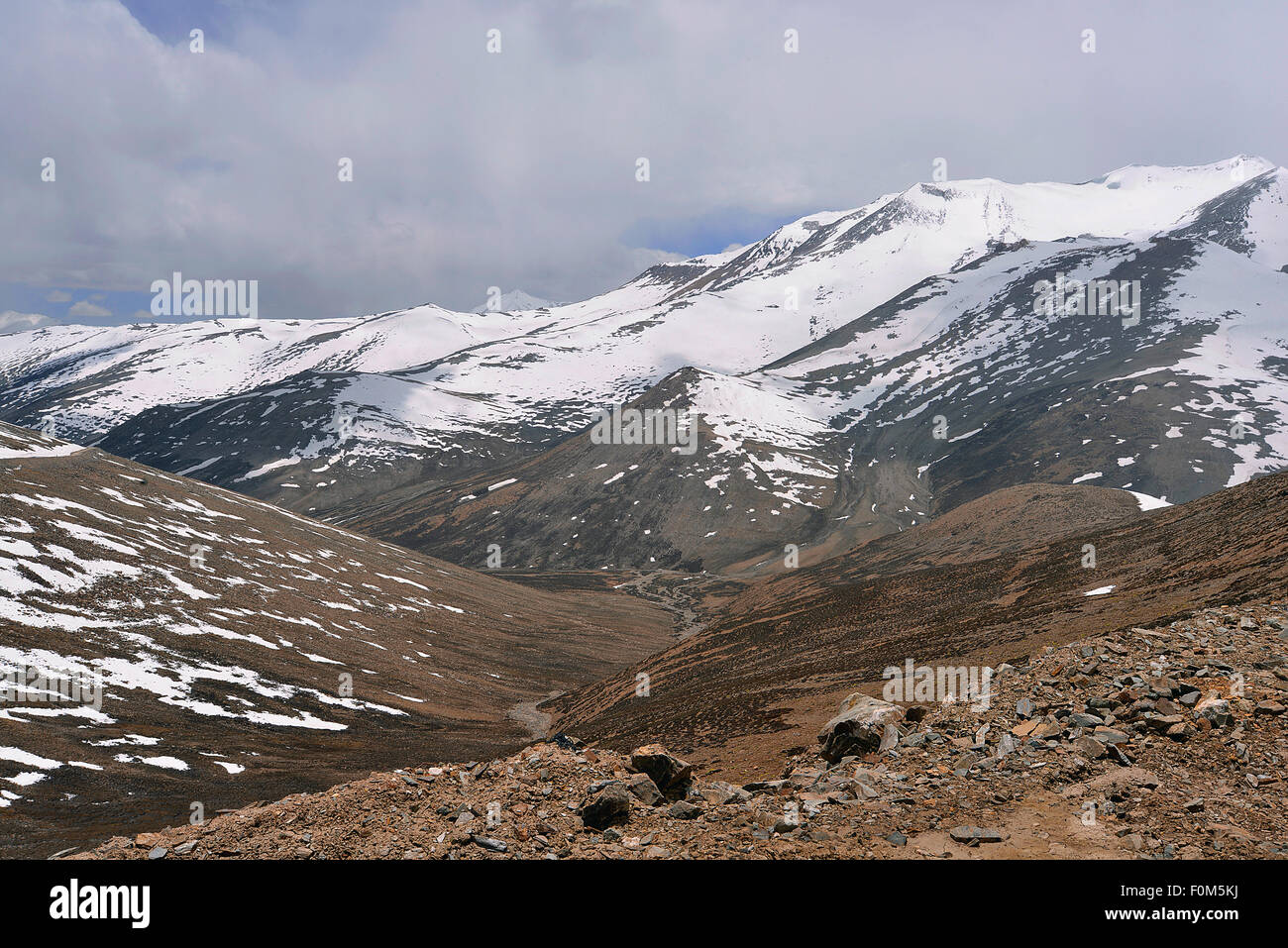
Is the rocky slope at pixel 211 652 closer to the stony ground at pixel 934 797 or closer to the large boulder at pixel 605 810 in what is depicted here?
the stony ground at pixel 934 797

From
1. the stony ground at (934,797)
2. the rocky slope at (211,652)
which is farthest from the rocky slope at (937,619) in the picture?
the stony ground at (934,797)

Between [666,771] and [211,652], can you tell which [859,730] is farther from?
[211,652]

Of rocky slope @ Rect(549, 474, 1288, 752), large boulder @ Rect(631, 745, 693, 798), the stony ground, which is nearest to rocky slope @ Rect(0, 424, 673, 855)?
rocky slope @ Rect(549, 474, 1288, 752)

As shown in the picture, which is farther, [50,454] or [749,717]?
[50,454]

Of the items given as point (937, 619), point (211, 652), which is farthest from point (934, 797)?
point (211, 652)

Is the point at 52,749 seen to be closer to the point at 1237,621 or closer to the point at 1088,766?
the point at 1088,766

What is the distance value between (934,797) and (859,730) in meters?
5.11

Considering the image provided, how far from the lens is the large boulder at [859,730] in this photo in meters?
19.5

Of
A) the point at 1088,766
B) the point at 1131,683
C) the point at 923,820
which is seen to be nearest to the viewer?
the point at 923,820

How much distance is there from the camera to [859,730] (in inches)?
781

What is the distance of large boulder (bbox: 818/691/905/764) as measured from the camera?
64.1 ft
